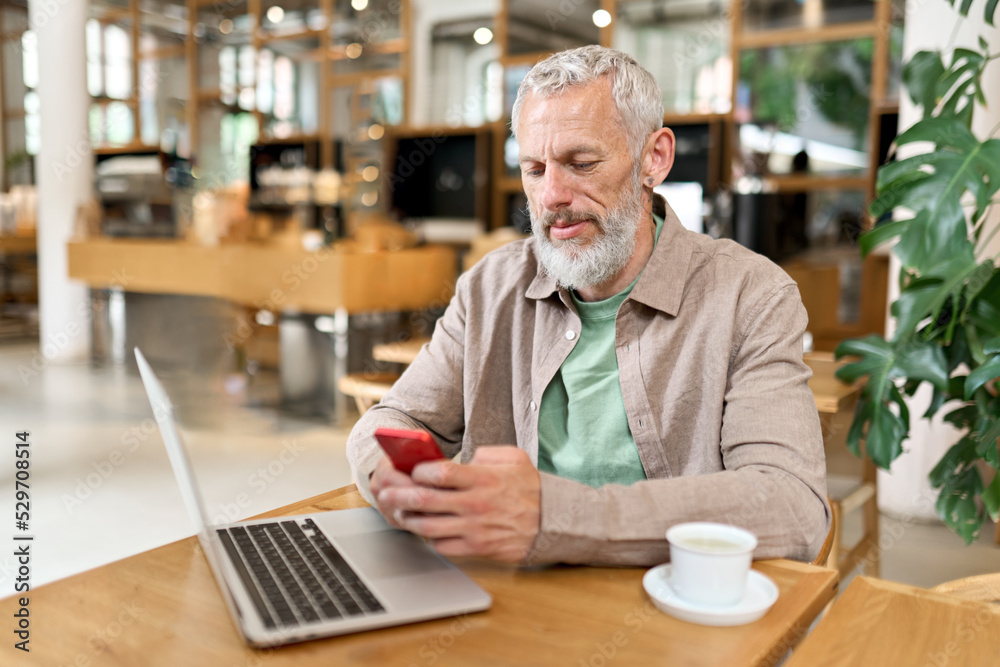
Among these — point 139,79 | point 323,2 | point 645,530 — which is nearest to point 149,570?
point 645,530

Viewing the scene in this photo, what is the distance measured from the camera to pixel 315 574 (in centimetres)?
91

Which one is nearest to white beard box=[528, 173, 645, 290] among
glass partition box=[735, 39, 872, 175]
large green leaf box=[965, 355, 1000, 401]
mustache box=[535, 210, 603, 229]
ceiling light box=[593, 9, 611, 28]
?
mustache box=[535, 210, 603, 229]

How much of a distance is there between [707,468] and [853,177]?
5.35 m

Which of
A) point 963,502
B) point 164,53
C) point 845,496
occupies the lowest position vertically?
point 845,496

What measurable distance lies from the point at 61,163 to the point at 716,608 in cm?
717

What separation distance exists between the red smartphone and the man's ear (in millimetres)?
701

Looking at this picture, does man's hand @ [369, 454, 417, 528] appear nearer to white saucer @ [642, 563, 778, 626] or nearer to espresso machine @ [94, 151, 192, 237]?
white saucer @ [642, 563, 778, 626]

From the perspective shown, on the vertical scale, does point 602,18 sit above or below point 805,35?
above

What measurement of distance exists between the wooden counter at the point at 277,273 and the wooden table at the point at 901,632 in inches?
158

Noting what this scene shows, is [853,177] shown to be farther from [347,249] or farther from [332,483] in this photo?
[332,483]

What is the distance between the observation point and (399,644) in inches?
30.8

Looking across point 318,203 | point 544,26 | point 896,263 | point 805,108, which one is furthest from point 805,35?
point 318,203

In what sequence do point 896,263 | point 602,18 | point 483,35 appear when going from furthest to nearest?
1. point 483,35
2. point 602,18
3. point 896,263

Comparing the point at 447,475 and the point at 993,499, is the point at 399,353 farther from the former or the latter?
the point at 447,475
